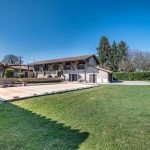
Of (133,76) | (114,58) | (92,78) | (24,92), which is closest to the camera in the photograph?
(24,92)

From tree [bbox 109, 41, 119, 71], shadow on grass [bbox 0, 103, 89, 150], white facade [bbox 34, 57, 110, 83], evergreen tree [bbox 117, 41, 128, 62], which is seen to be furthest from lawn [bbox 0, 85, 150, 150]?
evergreen tree [bbox 117, 41, 128, 62]

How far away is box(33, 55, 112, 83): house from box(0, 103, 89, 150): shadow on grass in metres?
30.0

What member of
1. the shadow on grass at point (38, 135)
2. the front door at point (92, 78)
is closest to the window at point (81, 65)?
the front door at point (92, 78)

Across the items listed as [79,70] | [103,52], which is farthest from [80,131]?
[103,52]

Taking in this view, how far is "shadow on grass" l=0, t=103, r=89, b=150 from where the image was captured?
175 inches

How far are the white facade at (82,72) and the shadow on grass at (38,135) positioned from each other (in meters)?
30.0

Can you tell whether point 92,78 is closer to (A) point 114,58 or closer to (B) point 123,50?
(A) point 114,58

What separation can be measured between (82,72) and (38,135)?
1323 inches

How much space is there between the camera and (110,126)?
19.3ft

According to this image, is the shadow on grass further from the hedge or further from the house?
the hedge

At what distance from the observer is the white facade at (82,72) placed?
36.3 m

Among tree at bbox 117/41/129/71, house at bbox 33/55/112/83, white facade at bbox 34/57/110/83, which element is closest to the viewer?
white facade at bbox 34/57/110/83

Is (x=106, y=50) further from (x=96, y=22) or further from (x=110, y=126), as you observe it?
(x=110, y=126)

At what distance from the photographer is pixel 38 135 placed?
5180 millimetres
